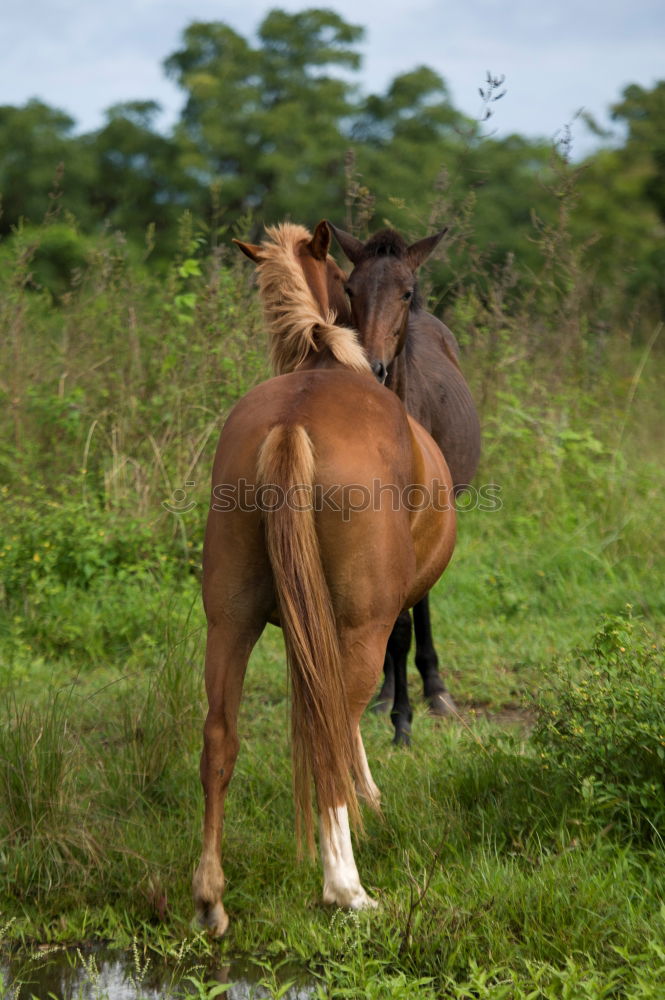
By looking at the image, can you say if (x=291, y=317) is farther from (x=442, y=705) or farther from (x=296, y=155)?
(x=296, y=155)

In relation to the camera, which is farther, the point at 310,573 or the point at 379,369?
the point at 379,369

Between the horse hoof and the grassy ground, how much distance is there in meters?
0.13

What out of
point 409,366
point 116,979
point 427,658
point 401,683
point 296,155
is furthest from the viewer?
point 296,155

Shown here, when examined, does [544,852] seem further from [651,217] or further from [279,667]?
[651,217]

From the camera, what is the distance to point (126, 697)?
3.79 metres

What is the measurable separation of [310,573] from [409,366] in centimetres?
198

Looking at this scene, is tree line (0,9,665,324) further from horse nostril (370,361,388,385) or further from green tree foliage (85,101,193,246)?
horse nostril (370,361,388,385)

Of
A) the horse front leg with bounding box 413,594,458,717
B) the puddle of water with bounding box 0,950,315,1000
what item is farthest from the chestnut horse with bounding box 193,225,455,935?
the horse front leg with bounding box 413,594,458,717

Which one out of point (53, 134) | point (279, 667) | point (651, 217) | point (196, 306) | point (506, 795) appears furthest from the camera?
point (53, 134)

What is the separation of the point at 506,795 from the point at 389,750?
886 millimetres

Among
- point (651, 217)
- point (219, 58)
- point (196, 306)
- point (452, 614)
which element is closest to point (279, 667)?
point (452, 614)

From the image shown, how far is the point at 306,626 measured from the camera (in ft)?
8.84

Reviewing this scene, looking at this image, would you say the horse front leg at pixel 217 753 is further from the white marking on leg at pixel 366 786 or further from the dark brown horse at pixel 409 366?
the dark brown horse at pixel 409 366

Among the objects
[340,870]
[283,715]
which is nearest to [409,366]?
[283,715]
